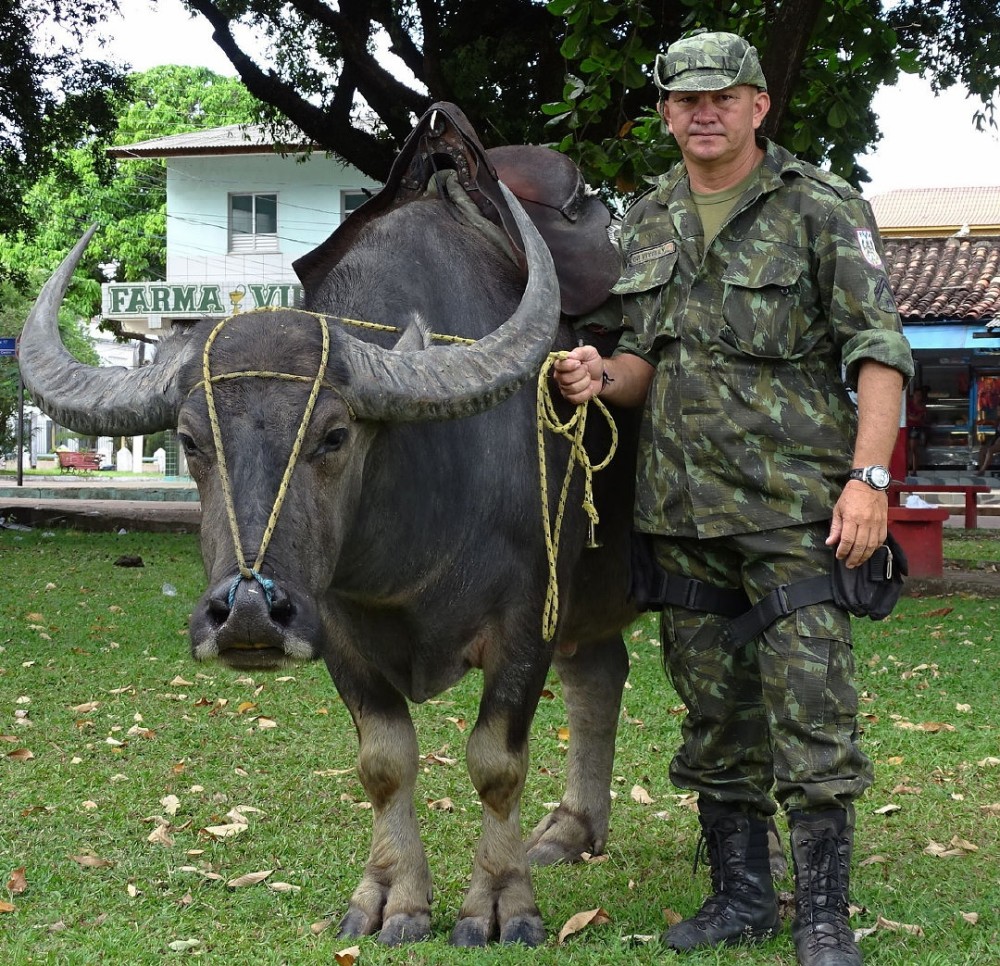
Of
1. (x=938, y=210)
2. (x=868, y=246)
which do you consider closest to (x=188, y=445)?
(x=868, y=246)

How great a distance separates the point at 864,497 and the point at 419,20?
11481 mm

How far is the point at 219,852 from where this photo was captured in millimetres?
4703

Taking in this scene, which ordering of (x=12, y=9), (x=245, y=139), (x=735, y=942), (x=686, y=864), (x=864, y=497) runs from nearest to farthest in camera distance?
(x=864, y=497)
(x=735, y=942)
(x=686, y=864)
(x=12, y=9)
(x=245, y=139)

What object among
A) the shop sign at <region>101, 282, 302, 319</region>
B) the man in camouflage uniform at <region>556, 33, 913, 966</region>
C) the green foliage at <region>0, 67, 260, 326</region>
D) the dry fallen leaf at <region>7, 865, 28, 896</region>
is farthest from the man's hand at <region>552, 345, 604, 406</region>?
the green foliage at <region>0, 67, 260, 326</region>

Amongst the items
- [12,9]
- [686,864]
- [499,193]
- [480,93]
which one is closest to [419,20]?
[480,93]

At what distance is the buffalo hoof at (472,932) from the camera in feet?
12.3

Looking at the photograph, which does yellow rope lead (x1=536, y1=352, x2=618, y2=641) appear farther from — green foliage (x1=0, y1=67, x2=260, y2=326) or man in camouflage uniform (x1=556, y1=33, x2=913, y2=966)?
green foliage (x1=0, y1=67, x2=260, y2=326)

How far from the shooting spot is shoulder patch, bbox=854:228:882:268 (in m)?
3.61

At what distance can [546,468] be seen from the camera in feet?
13.4

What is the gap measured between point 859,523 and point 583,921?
1.53 meters

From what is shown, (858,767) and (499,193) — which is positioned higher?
(499,193)

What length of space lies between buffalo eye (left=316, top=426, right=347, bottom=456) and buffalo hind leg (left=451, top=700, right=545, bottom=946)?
3.52ft

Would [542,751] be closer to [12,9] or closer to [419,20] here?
[419,20]

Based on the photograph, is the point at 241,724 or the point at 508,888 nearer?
the point at 508,888
